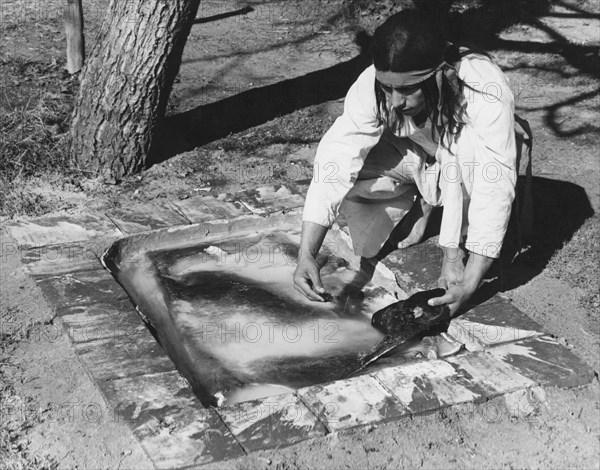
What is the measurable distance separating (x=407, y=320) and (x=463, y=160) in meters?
0.76

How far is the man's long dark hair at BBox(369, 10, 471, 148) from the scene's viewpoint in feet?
12.2

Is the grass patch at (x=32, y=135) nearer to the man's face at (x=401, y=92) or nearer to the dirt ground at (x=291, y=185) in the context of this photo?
the dirt ground at (x=291, y=185)

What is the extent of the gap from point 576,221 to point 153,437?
2.88m

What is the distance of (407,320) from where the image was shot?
13.0ft

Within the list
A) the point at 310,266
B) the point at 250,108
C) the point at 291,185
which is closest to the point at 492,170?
the point at 310,266

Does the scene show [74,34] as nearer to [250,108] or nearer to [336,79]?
[250,108]

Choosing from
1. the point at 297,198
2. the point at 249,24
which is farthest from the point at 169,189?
the point at 249,24

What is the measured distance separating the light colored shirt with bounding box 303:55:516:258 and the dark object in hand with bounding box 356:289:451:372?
0.30 m

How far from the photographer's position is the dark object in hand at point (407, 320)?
12.8 ft

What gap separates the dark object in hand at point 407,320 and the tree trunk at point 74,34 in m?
3.75

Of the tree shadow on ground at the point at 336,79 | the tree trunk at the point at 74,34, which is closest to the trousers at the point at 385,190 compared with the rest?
the tree shadow on ground at the point at 336,79

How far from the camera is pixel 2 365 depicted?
12.1ft

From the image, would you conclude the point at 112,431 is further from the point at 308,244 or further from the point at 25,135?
the point at 25,135

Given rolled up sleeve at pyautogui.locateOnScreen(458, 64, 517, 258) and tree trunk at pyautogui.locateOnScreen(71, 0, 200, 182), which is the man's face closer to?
rolled up sleeve at pyautogui.locateOnScreen(458, 64, 517, 258)
